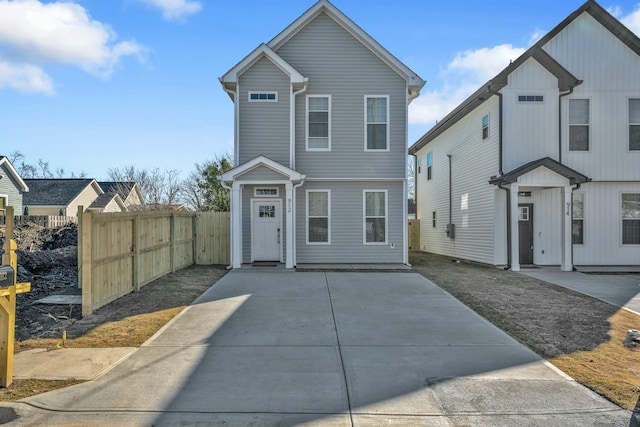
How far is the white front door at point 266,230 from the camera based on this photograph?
43.4 ft

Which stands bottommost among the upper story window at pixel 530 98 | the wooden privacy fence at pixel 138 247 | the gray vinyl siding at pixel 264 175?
the wooden privacy fence at pixel 138 247

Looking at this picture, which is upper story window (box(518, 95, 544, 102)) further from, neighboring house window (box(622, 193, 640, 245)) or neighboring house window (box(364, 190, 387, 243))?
neighboring house window (box(364, 190, 387, 243))

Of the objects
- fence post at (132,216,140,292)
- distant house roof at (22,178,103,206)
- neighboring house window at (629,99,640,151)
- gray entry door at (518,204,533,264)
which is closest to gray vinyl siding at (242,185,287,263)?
fence post at (132,216,140,292)

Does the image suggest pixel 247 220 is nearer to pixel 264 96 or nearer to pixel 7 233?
pixel 264 96

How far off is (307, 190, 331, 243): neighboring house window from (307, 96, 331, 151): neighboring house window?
162cm

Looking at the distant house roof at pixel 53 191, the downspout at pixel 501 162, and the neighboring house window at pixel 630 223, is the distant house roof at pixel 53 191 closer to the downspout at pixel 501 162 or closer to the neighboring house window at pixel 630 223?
the downspout at pixel 501 162

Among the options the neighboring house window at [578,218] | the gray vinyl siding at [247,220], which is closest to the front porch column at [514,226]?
the neighboring house window at [578,218]

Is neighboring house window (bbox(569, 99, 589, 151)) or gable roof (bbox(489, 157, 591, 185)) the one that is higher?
neighboring house window (bbox(569, 99, 589, 151))

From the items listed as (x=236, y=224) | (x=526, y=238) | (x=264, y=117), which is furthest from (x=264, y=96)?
(x=526, y=238)

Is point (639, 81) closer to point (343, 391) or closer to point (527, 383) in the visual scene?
point (527, 383)

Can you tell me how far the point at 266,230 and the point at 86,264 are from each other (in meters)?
6.97

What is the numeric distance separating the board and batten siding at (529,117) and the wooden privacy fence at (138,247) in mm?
10316

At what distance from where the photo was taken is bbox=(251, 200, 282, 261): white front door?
13.2 metres

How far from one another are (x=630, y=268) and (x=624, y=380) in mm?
11257
